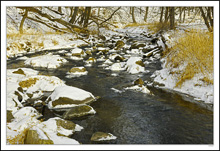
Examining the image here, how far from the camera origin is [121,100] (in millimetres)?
5977

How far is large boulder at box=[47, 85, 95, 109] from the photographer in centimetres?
551

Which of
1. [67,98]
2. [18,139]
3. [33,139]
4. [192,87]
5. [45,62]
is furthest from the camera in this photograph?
[45,62]

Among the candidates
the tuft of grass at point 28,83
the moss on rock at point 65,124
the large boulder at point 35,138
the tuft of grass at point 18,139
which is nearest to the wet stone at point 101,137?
the moss on rock at point 65,124

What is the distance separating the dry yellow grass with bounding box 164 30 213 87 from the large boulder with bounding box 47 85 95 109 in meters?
3.30

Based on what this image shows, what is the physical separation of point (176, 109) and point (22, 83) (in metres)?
5.50

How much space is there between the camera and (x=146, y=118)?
4.80 meters

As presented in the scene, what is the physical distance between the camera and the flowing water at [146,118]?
391 cm

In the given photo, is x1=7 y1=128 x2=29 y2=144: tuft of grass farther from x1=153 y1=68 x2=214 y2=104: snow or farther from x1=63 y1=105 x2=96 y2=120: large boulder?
x1=153 y1=68 x2=214 y2=104: snow

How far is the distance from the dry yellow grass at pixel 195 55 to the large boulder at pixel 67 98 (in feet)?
10.8

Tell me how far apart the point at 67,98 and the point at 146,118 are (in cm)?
239

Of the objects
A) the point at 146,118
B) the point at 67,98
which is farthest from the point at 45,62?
the point at 146,118

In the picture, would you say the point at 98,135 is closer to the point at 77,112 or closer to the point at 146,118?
the point at 77,112

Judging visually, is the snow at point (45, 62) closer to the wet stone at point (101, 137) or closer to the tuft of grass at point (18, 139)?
the wet stone at point (101, 137)

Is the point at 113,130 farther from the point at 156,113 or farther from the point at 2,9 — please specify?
the point at 2,9
